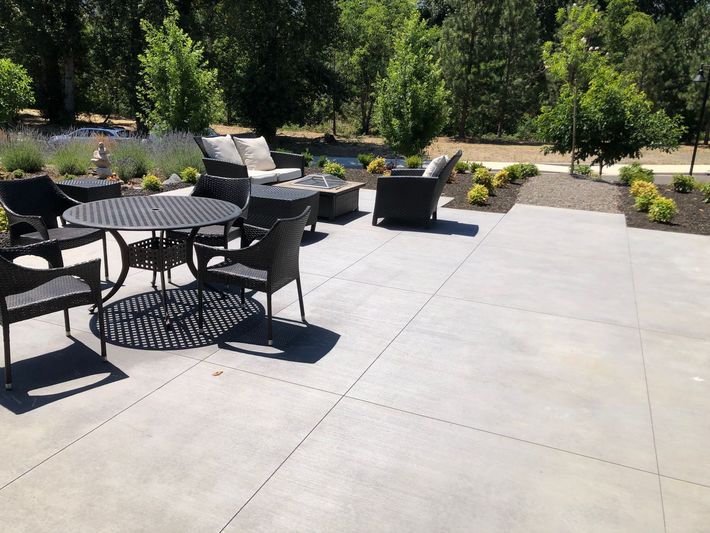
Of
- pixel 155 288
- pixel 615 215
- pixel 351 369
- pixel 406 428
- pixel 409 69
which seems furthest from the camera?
pixel 409 69

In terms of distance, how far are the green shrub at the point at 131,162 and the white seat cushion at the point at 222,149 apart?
7.94 ft

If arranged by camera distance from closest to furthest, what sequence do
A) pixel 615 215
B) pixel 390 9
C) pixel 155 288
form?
pixel 155 288, pixel 615 215, pixel 390 9

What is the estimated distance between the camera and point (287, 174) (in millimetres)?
9477

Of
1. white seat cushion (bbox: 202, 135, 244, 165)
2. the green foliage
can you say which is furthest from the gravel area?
the green foliage

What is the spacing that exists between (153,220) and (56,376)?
133cm

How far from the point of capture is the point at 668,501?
104 inches

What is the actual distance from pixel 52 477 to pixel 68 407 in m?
0.65

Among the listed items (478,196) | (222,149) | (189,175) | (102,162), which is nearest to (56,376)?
(222,149)

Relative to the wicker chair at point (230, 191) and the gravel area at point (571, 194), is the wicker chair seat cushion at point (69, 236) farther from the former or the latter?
the gravel area at point (571, 194)

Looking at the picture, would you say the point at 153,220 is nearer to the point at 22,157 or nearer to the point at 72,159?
the point at 72,159

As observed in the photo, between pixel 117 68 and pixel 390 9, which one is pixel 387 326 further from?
pixel 390 9

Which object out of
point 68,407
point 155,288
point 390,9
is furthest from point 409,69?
point 390,9

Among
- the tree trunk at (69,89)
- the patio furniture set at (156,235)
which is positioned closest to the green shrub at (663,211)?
the patio furniture set at (156,235)

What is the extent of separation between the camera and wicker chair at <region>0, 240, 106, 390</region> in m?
3.29
